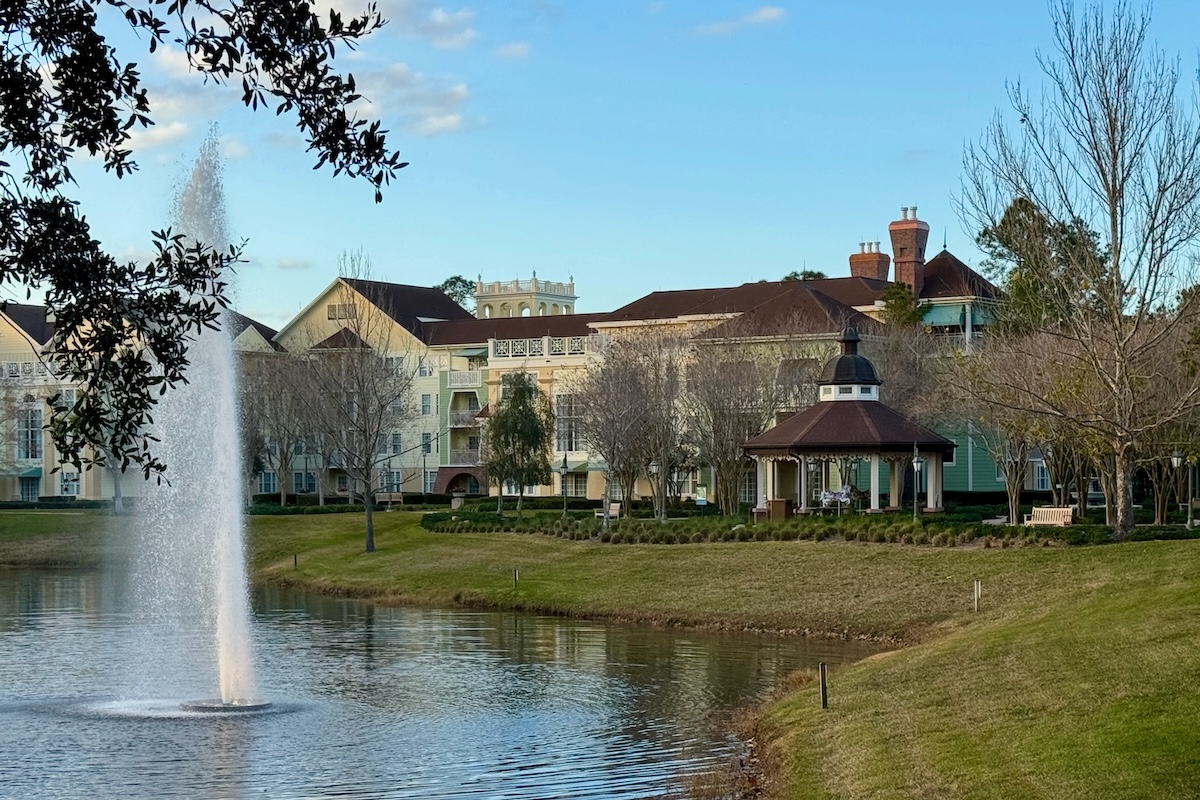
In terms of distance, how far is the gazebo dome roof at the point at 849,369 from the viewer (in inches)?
1998

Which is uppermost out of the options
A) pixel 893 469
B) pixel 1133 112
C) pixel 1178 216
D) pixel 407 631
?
pixel 1133 112

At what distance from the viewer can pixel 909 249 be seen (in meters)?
72.4

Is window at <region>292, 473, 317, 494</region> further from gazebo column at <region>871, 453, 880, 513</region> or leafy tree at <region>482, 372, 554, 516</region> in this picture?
gazebo column at <region>871, 453, 880, 513</region>

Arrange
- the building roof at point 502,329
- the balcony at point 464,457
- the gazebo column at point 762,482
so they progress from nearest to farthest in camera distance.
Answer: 1. the gazebo column at point 762,482
2. the balcony at point 464,457
3. the building roof at point 502,329

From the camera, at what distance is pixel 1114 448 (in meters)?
38.2

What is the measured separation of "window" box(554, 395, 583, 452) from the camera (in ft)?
224

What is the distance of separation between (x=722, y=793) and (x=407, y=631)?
19516 mm

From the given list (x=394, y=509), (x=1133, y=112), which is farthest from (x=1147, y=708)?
(x=394, y=509)

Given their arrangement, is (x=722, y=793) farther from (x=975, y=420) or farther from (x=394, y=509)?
(x=394, y=509)

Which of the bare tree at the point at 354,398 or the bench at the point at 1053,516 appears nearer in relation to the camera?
the bench at the point at 1053,516

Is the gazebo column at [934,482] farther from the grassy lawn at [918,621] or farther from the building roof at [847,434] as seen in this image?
the grassy lawn at [918,621]

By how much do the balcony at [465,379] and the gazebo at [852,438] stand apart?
94.3ft

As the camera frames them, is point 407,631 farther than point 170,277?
Yes

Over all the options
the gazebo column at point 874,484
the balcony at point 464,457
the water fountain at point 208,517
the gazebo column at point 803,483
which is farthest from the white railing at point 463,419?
the water fountain at point 208,517
